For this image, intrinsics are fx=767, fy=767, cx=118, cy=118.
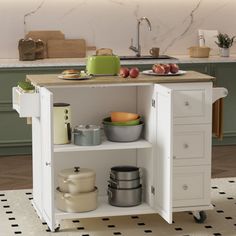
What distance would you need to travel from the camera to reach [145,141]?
4512 mm

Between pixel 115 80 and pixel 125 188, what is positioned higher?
pixel 115 80

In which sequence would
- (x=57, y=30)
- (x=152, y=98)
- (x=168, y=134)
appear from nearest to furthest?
(x=168, y=134) < (x=152, y=98) < (x=57, y=30)

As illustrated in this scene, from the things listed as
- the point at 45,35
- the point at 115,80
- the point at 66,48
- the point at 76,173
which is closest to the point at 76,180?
the point at 76,173

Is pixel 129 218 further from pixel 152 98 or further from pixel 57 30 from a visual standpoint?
pixel 57 30

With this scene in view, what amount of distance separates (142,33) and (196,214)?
266cm

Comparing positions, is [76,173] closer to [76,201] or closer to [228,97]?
[76,201]

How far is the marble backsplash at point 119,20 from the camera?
6598 millimetres

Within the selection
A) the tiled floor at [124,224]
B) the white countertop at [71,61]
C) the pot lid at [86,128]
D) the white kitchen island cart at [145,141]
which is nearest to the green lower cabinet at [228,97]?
the white countertop at [71,61]

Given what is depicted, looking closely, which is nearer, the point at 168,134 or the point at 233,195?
the point at 168,134

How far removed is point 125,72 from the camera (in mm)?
4449

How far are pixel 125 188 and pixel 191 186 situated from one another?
388 millimetres

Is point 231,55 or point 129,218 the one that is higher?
point 231,55

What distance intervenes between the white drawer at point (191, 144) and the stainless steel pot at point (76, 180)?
1.66 feet

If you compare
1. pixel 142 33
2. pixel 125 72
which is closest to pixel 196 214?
pixel 125 72
